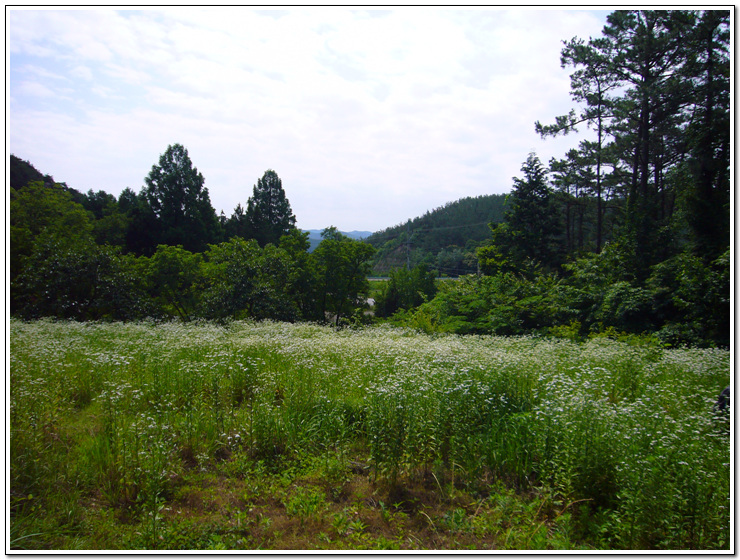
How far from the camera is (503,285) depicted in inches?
671

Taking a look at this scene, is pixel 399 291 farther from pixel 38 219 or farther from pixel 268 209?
pixel 38 219

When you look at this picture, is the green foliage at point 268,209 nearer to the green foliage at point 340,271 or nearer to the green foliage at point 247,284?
the green foliage at point 340,271

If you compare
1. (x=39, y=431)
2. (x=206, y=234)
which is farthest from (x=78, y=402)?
(x=206, y=234)

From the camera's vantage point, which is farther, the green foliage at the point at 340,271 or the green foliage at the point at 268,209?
the green foliage at the point at 268,209

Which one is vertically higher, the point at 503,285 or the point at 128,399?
the point at 503,285

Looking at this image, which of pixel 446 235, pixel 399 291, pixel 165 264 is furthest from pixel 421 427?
pixel 446 235

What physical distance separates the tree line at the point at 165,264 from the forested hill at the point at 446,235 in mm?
30280

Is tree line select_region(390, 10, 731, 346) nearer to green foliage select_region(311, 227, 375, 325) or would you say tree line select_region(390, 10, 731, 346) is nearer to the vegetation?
the vegetation

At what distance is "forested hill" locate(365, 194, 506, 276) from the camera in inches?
2313

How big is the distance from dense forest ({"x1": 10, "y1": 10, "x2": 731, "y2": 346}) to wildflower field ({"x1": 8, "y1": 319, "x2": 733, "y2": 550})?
3253 mm

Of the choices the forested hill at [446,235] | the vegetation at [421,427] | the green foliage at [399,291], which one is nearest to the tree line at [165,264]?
the vegetation at [421,427]

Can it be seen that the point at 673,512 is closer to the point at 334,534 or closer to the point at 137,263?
the point at 334,534

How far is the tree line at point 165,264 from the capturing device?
14391 millimetres

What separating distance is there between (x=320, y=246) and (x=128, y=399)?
1931 centimetres
